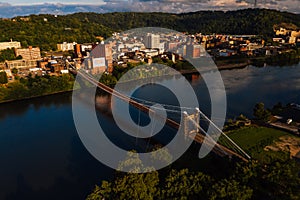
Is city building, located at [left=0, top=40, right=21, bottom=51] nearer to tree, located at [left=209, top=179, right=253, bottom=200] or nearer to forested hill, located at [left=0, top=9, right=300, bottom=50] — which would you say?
forested hill, located at [left=0, top=9, right=300, bottom=50]

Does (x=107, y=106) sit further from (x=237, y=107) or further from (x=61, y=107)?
(x=237, y=107)

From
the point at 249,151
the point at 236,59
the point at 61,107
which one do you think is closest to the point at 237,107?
the point at 249,151

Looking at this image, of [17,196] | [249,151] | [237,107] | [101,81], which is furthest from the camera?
[101,81]

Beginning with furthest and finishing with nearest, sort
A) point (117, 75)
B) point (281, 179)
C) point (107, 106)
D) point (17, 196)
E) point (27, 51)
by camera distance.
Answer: point (27, 51) → point (117, 75) → point (107, 106) → point (17, 196) → point (281, 179)

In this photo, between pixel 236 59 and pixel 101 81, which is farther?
pixel 236 59

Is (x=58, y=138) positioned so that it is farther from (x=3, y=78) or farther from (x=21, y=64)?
(x=21, y=64)

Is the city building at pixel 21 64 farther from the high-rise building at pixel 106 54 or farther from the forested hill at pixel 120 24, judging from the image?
the forested hill at pixel 120 24
